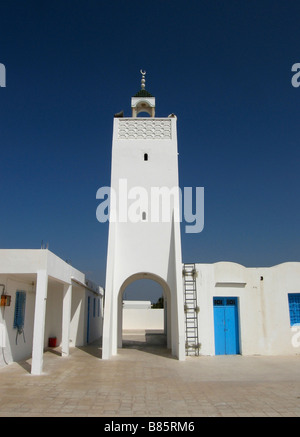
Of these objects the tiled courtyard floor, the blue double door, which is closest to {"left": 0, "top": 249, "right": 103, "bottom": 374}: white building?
the tiled courtyard floor

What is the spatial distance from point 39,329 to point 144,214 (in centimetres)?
591

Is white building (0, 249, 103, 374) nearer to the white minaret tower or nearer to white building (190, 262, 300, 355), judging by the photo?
the white minaret tower

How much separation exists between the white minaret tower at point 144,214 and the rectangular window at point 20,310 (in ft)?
9.38

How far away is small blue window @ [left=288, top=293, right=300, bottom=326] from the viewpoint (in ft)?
43.9

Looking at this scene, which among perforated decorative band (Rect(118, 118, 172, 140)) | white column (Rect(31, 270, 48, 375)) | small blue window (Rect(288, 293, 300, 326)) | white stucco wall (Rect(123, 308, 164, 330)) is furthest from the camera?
white stucco wall (Rect(123, 308, 164, 330))

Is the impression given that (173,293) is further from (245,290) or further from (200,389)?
(200,389)

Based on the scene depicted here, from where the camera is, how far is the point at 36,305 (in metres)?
9.27

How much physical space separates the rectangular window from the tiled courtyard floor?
122 cm

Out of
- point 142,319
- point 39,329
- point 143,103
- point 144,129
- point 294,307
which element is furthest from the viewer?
point 142,319

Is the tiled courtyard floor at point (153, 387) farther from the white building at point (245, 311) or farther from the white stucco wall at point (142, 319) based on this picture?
the white stucco wall at point (142, 319)

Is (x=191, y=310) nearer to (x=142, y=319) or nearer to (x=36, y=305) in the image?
(x=36, y=305)

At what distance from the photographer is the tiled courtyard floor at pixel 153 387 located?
19.4 ft

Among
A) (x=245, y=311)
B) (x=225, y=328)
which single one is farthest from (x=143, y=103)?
(x=225, y=328)

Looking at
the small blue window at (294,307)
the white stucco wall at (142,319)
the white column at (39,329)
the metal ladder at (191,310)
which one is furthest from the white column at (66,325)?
the white stucco wall at (142,319)
